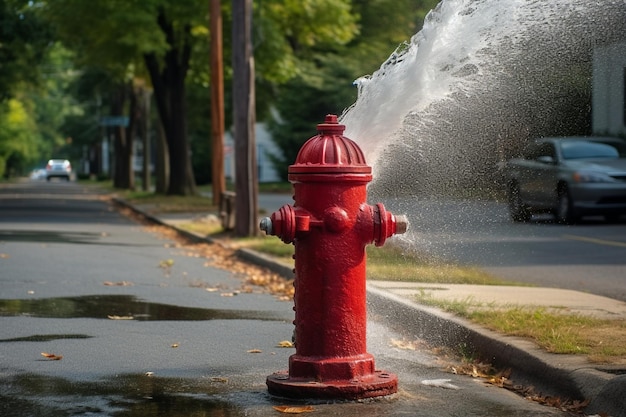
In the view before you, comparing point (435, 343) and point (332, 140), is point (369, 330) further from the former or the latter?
point (332, 140)

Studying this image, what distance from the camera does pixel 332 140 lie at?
6.37 meters

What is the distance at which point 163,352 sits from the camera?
799cm

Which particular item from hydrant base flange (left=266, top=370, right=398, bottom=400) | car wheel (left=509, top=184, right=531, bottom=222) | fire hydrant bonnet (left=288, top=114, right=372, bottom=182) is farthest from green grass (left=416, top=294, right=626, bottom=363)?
car wheel (left=509, top=184, right=531, bottom=222)

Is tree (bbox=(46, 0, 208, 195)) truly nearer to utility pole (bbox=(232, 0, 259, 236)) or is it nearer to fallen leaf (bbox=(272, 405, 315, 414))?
utility pole (bbox=(232, 0, 259, 236))

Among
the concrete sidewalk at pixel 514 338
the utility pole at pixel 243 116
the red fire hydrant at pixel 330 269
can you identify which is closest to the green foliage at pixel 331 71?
the utility pole at pixel 243 116

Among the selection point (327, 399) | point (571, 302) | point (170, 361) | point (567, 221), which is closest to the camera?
point (327, 399)

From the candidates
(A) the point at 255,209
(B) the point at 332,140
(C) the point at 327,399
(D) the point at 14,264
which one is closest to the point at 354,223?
(B) the point at 332,140

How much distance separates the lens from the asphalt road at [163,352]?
609 centimetres

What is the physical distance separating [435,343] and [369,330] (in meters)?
0.55

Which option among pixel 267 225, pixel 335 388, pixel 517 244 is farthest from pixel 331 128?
pixel 517 244

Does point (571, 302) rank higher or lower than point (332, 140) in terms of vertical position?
lower

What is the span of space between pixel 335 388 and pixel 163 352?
214 centimetres

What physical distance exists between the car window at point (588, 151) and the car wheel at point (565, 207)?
88 cm

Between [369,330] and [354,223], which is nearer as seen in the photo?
[354,223]
